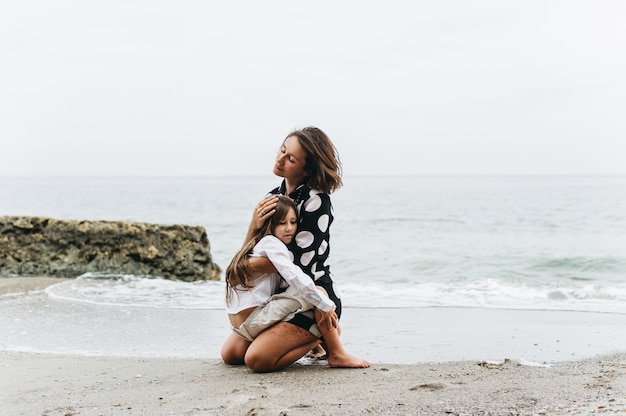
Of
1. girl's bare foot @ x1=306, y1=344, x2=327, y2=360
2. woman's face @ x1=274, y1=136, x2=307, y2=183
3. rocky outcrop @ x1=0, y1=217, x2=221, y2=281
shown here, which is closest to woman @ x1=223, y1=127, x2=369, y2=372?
woman's face @ x1=274, y1=136, x2=307, y2=183

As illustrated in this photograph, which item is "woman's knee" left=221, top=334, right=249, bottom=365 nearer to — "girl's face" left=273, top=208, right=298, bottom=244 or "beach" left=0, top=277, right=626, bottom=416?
"beach" left=0, top=277, right=626, bottom=416

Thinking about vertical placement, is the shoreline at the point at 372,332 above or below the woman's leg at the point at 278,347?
below

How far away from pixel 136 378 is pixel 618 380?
9.78ft

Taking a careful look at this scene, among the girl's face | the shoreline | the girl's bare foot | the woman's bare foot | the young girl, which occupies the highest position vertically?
the girl's face

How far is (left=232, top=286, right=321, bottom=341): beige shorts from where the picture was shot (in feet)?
14.2

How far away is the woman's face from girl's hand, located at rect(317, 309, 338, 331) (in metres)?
0.98

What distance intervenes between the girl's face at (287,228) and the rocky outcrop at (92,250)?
5.89 meters

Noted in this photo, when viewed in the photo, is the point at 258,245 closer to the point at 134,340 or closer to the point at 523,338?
the point at 134,340

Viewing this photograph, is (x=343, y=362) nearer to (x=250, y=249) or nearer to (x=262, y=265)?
(x=262, y=265)

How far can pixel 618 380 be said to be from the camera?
380 centimetres

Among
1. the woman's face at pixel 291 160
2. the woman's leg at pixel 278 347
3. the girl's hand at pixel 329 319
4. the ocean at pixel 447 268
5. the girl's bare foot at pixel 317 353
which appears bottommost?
the ocean at pixel 447 268

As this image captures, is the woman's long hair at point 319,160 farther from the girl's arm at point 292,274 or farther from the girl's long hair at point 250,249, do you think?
the girl's arm at point 292,274

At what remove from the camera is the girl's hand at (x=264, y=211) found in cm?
430

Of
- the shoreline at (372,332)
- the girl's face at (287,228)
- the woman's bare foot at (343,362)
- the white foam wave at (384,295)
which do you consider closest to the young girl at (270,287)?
the girl's face at (287,228)
